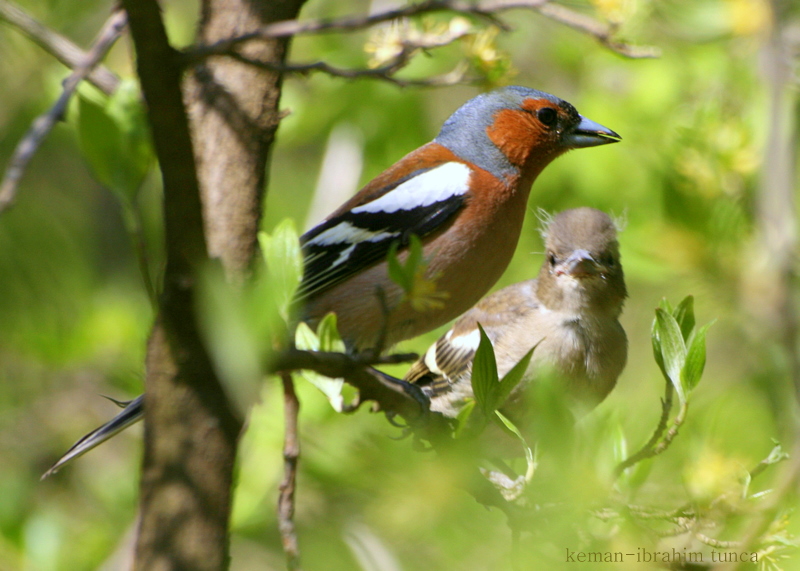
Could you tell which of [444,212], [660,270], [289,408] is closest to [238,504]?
[289,408]

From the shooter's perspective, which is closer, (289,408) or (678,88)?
(289,408)

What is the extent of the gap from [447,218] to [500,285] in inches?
74.3

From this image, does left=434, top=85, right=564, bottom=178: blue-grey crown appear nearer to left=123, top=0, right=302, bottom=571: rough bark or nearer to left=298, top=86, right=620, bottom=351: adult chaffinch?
left=298, top=86, right=620, bottom=351: adult chaffinch

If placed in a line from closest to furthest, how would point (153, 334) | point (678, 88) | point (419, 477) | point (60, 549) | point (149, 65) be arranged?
1. point (149, 65)
2. point (419, 477)
3. point (153, 334)
4. point (60, 549)
5. point (678, 88)

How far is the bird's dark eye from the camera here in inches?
134

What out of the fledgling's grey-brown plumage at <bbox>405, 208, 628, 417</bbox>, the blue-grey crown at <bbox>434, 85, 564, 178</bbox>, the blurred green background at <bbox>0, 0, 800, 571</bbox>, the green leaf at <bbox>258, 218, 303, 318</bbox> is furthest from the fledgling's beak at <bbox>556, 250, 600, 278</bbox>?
the green leaf at <bbox>258, 218, 303, 318</bbox>

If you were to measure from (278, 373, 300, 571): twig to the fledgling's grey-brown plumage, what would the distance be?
98 centimetres

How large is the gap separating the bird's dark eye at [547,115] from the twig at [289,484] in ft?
5.63

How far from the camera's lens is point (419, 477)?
1.55 meters

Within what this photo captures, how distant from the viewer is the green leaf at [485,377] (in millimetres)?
1728

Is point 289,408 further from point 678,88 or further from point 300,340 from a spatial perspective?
point 678,88

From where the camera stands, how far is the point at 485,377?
5.81ft

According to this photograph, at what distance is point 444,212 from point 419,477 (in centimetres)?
170

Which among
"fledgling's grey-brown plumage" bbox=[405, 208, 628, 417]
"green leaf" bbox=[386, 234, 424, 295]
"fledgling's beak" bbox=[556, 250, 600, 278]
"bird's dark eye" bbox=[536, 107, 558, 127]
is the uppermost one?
"green leaf" bbox=[386, 234, 424, 295]
